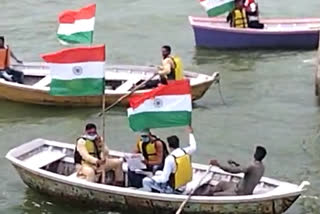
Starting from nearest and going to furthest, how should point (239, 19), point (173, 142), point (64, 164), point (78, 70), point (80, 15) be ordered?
point (173, 142), point (78, 70), point (64, 164), point (80, 15), point (239, 19)

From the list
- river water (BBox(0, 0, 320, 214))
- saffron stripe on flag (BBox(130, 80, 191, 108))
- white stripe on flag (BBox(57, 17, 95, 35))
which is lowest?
river water (BBox(0, 0, 320, 214))

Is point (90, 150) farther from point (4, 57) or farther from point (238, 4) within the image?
point (238, 4)

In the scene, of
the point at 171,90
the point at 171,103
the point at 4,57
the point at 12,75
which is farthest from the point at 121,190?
the point at 12,75

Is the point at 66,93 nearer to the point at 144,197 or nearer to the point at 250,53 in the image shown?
the point at 144,197

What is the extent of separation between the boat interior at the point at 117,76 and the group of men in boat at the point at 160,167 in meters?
4.97

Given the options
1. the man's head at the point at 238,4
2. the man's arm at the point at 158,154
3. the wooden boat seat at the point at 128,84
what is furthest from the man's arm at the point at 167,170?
the man's head at the point at 238,4

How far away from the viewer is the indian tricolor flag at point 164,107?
15906 millimetres

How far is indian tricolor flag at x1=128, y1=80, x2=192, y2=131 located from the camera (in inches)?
626

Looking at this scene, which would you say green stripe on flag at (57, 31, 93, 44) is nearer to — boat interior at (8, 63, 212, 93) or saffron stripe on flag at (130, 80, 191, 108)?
boat interior at (8, 63, 212, 93)

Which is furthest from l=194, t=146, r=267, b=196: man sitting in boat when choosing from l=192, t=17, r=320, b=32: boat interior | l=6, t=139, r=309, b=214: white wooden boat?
l=192, t=17, r=320, b=32: boat interior

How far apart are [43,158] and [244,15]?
9.96 metres

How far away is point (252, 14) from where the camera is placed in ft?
85.7

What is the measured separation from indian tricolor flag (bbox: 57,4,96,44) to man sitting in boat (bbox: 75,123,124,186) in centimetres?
298

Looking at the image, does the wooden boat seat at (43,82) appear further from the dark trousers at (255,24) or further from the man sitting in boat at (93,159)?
the dark trousers at (255,24)
